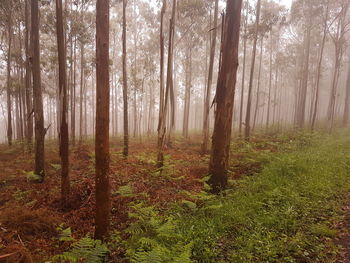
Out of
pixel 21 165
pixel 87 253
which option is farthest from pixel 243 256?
pixel 21 165

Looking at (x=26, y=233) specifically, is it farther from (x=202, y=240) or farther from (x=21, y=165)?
(x=21, y=165)

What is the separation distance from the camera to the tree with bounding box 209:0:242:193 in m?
6.14

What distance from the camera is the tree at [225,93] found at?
6.14 m

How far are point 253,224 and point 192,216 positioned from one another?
4.29 feet

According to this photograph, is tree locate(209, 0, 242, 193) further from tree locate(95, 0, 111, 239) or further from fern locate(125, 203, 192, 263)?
tree locate(95, 0, 111, 239)

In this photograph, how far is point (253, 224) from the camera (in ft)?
14.9

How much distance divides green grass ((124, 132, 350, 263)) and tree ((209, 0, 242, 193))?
0.68m

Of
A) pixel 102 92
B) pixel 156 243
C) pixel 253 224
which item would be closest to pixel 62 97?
pixel 102 92

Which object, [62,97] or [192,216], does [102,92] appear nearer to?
[62,97]

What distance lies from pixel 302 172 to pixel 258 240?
14.6ft

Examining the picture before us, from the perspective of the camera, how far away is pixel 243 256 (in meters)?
3.59

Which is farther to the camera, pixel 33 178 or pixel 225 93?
pixel 33 178

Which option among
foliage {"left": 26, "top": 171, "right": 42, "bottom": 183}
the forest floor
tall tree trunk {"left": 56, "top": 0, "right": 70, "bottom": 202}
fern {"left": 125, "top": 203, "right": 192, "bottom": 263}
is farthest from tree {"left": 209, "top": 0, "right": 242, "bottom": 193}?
foliage {"left": 26, "top": 171, "right": 42, "bottom": 183}

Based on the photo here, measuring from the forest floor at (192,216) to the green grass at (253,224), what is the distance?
0.02 m
